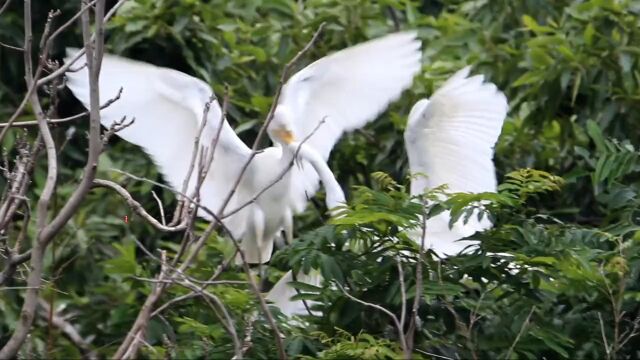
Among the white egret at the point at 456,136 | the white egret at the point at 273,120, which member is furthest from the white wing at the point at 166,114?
the white egret at the point at 456,136

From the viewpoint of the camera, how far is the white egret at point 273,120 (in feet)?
17.9

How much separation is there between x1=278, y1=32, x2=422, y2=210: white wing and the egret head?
116mm

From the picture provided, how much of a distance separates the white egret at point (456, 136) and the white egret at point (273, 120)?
0.99 ft

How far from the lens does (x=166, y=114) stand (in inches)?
220

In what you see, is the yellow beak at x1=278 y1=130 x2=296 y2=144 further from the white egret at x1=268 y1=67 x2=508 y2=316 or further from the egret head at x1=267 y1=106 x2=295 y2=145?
the white egret at x1=268 y1=67 x2=508 y2=316

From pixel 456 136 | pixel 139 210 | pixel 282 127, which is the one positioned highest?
pixel 139 210

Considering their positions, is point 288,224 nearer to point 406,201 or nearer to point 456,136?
point 456,136

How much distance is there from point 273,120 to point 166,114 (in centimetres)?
41

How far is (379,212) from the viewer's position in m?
4.09

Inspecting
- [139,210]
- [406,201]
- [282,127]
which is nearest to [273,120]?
[282,127]

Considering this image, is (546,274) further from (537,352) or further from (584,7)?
(584,7)

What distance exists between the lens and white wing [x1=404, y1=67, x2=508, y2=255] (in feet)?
17.9

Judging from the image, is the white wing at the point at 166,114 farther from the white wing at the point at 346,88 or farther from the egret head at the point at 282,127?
the white wing at the point at 346,88

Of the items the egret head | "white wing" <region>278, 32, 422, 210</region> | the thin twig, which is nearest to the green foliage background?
the thin twig
